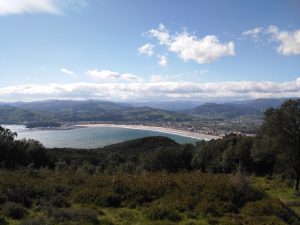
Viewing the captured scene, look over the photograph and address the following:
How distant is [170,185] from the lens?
45.2 feet

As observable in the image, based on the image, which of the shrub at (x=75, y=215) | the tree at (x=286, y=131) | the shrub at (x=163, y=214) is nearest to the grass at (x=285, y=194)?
the tree at (x=286, y=131)

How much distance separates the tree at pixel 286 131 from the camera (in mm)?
27250

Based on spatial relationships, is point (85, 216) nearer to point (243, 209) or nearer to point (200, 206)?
point (200, 206)

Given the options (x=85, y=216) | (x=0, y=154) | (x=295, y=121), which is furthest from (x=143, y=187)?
(x=0, y=154)

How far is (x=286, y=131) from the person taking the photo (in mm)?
27188

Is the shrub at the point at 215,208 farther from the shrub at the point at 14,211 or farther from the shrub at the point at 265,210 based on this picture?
the shrub at the point at 14,211

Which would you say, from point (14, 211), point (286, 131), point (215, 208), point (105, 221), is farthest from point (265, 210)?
point (286, 131)

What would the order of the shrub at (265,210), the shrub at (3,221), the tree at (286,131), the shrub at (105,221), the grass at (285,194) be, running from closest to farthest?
the shrub at (3,221)
the shrub at (105,221)
the shrub at (265,210)
the grass at (285,194)
the tree at (286,131)

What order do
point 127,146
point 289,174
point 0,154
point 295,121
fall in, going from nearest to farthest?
point 295,121, point 289,174, point 0,154, point 127,146

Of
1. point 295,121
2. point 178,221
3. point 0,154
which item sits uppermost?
point 295,121

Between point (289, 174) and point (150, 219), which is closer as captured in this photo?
point (150, 219)

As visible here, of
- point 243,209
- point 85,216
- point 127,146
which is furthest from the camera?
point 127,146

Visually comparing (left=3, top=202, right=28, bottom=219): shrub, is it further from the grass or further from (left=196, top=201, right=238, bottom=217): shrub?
the grass

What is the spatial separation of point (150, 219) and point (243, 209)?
3286mm
